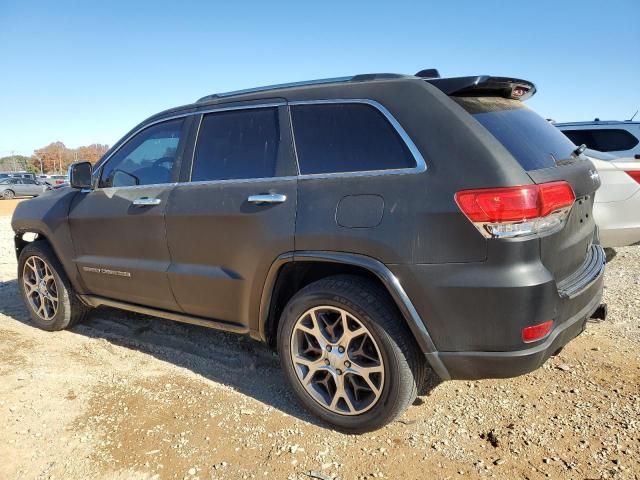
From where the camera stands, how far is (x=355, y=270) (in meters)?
2.82

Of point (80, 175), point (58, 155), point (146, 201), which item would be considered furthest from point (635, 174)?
point (58, 155)

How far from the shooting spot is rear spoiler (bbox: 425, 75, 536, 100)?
2631mm

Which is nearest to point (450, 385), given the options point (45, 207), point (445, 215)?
point (445, 215)

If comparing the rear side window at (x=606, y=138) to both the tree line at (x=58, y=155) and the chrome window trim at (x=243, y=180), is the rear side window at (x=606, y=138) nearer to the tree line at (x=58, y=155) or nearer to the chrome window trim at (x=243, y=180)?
the chrome window trim at (x=243, y=180)

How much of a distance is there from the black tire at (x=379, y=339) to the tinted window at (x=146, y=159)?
156cm

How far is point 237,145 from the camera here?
10.9 ft

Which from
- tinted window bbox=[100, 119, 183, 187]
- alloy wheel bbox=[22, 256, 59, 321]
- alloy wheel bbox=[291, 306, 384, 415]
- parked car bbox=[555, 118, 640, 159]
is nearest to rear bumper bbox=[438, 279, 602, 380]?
alloy wheel bbox=[291, 306, 384, 415]

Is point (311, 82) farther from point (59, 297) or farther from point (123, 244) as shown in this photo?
point (59, 297)

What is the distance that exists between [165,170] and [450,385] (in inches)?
97.8

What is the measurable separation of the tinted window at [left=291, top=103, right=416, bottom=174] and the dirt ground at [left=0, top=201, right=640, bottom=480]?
1493mm

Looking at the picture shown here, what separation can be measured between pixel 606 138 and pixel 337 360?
22.4ft

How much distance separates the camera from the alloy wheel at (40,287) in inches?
180

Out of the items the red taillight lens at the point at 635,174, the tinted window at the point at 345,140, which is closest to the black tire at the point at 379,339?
the tinted window at the point at 345,140

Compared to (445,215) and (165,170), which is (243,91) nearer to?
(165,170)
